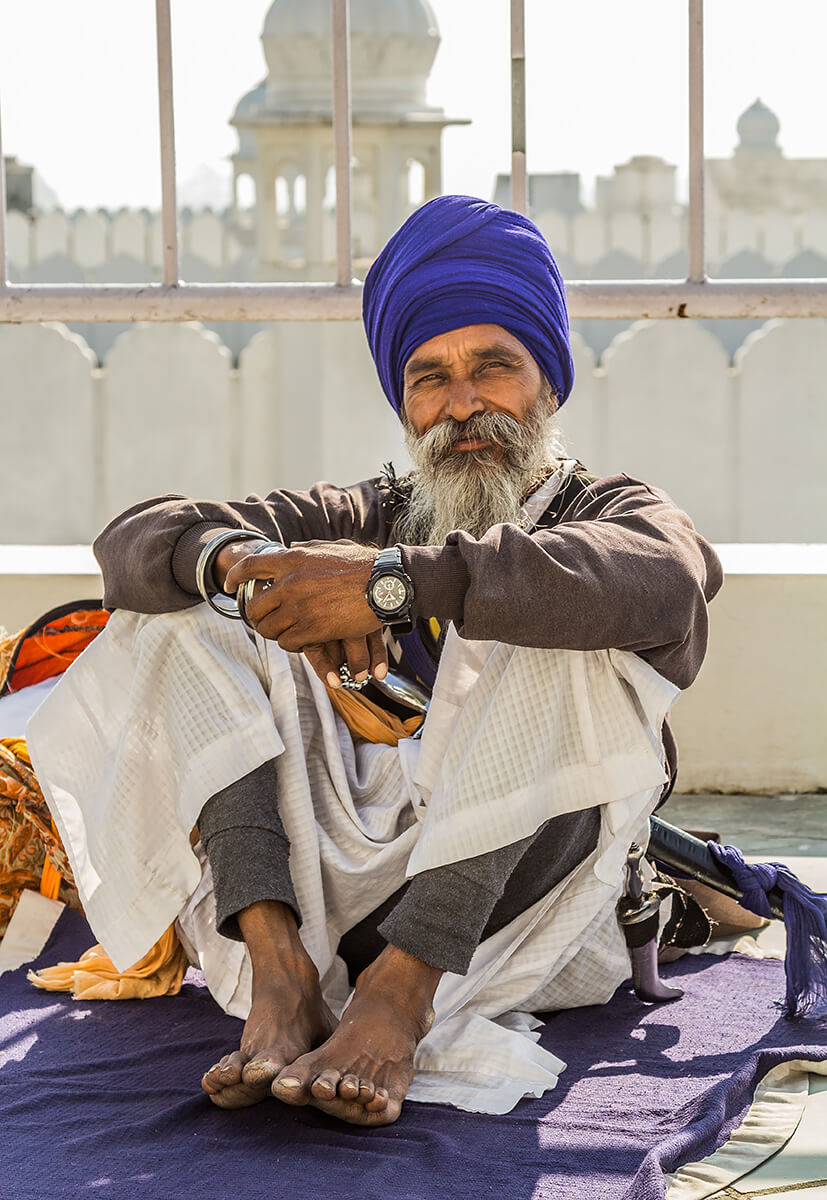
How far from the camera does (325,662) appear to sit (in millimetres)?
1917

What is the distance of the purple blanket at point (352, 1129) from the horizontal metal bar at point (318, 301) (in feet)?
4.98

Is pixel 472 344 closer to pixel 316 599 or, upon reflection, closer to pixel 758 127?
pixel 316 599

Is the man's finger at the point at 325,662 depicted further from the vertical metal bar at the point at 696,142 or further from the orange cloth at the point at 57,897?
the vertical metal bar at the point at 696,142

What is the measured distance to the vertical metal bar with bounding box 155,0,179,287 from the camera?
125 inches

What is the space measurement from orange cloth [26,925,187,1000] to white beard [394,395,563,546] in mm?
678

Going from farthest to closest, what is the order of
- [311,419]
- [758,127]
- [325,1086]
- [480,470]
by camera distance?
[758,127] → [311,419] → [480,470] → [325,1086]

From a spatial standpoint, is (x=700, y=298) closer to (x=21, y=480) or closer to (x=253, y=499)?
(x=253, y=499)

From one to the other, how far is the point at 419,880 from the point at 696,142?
189 centimetres

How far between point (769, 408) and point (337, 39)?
16635 mm

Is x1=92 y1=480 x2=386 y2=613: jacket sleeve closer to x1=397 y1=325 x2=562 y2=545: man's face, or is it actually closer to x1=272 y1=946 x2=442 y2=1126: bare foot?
x1=397 y1=325 x2=562 y2=545: man's face

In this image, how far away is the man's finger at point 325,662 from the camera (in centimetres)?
190

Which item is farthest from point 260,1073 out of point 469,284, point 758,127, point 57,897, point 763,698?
point 758,127

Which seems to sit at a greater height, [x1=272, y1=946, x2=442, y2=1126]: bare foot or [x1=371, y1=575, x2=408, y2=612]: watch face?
[x1=371, y1=575, x2=408, y2=612]: watch face

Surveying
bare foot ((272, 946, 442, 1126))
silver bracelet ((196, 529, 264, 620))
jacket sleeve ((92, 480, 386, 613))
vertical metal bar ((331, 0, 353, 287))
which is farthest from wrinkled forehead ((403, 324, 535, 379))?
bare foot ((272, 946, 442, 1126))
